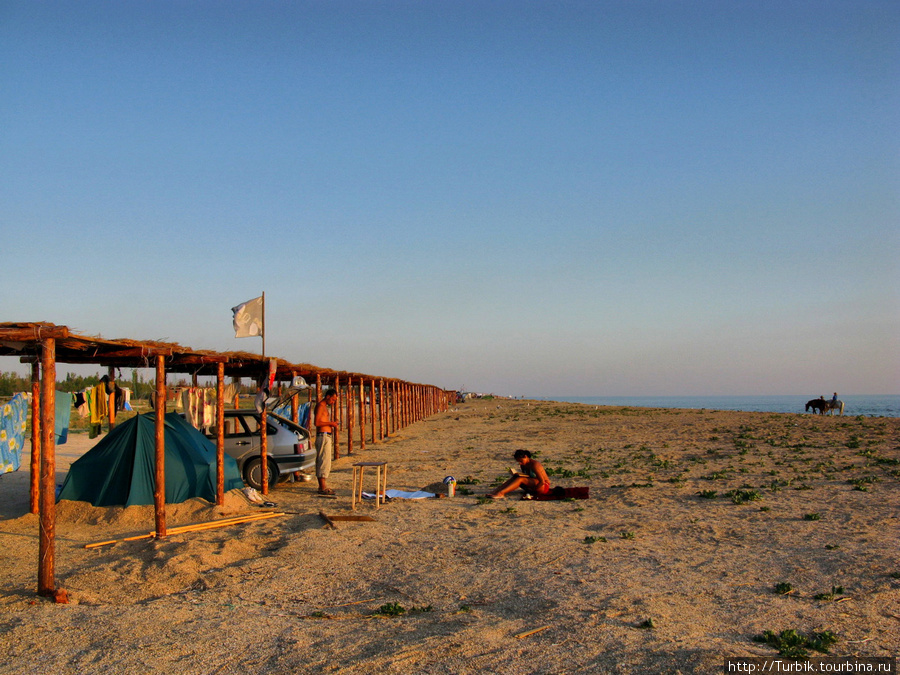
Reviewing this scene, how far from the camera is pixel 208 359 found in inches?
385

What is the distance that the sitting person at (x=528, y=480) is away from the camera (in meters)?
10.8

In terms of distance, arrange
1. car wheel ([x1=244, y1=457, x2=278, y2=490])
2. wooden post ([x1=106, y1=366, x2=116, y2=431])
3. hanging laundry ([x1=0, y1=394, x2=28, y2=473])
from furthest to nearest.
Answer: car wheel ([x1=244, y1=457, x2=278, y2=490])
wooden post ([x1=106, y1=366, x2=116, y2=431])
hanging laundry ([x1=0, y1=394, x2=28, y2=473])

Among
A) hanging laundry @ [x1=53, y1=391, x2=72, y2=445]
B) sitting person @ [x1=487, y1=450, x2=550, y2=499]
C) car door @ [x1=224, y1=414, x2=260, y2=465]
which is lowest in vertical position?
sitting person @ [x1=487, y1=450, x2=550, y2=499]

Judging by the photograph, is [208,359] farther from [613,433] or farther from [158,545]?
[613,433]

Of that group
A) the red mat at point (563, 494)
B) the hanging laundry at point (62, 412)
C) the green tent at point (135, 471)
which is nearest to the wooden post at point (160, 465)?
the green tent at point (135, 471)

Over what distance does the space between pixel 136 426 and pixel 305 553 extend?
4387mm

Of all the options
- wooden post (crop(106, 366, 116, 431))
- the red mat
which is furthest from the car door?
the red mat

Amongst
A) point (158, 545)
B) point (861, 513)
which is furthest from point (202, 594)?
point (861, 513)

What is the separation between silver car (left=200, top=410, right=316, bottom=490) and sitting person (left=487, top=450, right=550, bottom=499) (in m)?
3.97

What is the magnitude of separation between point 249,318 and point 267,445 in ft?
8.22

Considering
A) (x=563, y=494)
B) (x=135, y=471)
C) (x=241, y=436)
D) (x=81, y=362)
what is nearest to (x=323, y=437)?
(x=241, y=436)

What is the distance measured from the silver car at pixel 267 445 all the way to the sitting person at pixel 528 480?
397 cm

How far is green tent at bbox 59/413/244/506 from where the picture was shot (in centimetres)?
967

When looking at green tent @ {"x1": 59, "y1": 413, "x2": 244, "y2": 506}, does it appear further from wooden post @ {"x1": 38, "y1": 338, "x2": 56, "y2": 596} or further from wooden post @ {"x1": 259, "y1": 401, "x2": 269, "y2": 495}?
wooden post @ {"x1": 38, "y1": 338, "x2": 56, "y2": 596}
